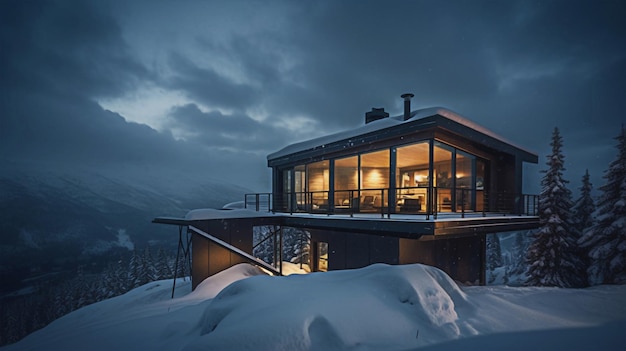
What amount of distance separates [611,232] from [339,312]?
15.5 metres

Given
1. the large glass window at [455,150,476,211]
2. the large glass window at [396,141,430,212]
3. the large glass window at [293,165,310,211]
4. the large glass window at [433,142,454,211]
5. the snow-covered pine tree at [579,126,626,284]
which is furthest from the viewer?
the large glass window at [293,165,310,211]

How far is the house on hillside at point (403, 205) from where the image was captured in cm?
907

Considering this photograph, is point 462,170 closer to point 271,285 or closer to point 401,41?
point 271,285

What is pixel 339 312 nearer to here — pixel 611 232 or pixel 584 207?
pixel 611 232

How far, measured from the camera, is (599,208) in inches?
496

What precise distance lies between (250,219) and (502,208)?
12.4m

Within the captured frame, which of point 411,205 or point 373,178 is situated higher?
point 373,178

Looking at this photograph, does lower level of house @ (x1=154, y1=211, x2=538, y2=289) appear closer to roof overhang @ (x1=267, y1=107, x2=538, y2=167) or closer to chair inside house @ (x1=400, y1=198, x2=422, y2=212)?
chair inside house @ (x1=400, y1=198, x2=422, y2=212)

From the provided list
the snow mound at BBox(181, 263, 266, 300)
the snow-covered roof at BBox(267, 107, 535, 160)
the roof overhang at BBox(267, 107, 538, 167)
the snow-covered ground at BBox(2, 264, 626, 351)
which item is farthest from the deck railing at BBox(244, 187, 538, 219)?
the snow-covered ground at BBox(2, 264, 626, 351)

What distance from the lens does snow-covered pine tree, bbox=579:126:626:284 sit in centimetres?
1145

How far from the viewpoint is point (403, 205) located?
11.0m

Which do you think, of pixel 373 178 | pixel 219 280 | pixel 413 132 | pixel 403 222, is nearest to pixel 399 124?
pixel 413 132

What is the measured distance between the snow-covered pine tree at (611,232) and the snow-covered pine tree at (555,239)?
2.03ft

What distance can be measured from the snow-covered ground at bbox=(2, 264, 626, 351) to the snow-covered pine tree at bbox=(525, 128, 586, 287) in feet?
30.4
